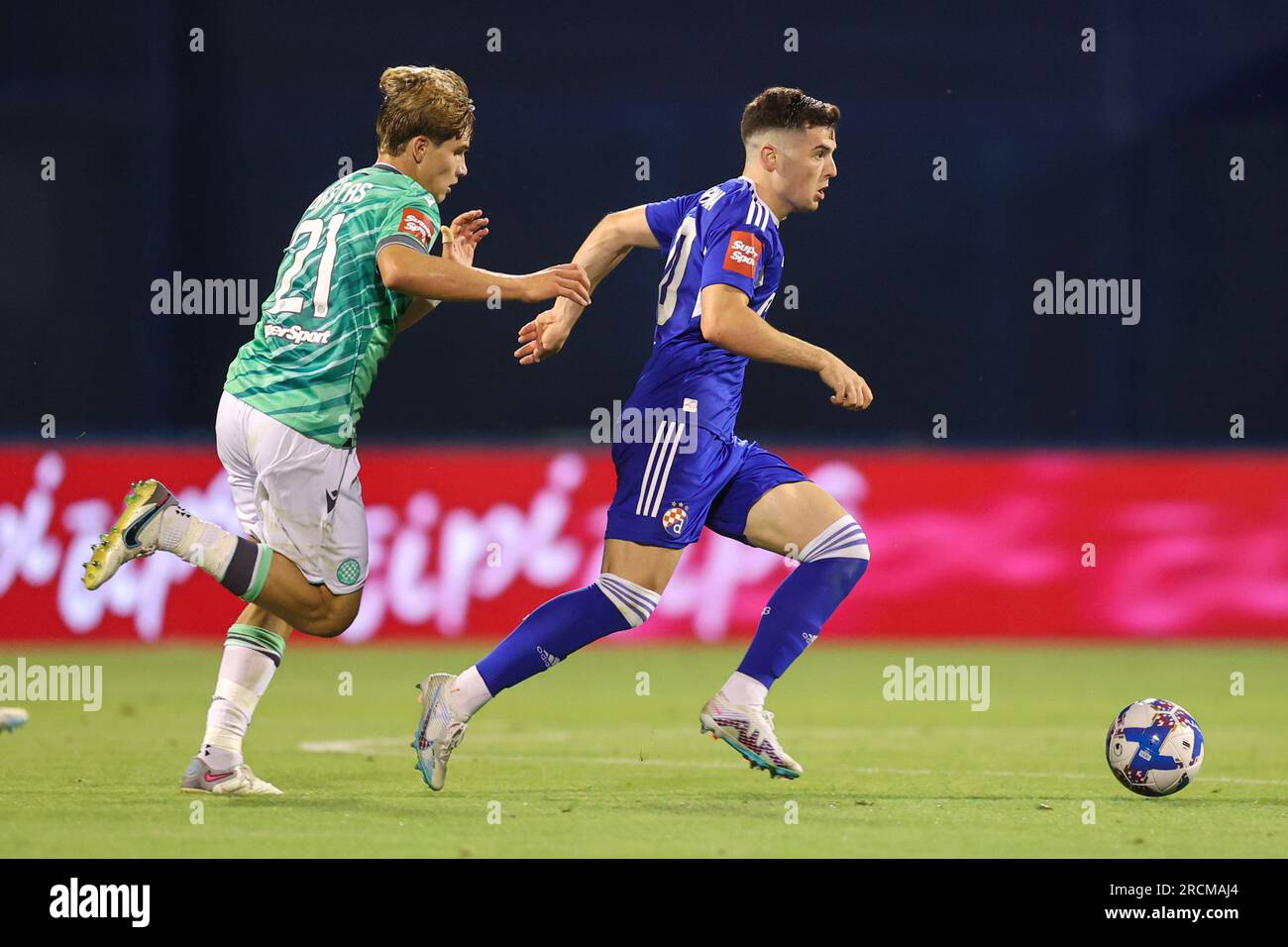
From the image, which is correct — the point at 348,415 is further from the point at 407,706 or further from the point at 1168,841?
the point at 407,706

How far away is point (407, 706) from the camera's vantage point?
9.55m

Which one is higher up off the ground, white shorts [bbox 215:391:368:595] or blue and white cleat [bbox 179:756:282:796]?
white shorts [bbox 215:391:368:595]

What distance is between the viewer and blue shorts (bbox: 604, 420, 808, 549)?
6121 millimetres

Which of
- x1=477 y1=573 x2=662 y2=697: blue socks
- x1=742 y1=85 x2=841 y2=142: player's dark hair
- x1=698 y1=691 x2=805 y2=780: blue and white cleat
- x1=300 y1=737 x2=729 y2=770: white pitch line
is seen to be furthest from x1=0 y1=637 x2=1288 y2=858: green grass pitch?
x1=742 y1=85 x2=841 y2=142: player's dark hair

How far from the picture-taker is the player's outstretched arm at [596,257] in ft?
21.0

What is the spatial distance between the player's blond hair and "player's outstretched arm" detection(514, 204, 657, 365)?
2.13ft

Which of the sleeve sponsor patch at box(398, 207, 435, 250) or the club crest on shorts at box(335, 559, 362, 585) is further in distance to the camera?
the club crest on shorts at box(335, 559, 362, 585)

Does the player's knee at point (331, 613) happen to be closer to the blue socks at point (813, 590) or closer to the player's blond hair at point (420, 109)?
the blue socks at point (813, 590)

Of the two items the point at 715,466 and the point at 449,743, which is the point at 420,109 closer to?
the point at 715,466

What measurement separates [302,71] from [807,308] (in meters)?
4.91

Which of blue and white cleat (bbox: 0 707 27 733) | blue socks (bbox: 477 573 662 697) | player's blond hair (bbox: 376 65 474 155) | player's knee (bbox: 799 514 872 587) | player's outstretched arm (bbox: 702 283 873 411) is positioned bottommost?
blue and white cleat (bbox: 0 707 27 733)

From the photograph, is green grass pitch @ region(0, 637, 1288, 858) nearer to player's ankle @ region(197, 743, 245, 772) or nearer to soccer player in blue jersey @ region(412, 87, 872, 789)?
player's ankle @ region(197, 743, 245, 772)

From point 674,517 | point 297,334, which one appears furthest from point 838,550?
point 297,334

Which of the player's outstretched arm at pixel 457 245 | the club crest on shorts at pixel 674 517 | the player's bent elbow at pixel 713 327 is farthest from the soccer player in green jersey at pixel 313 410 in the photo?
the club crest on shorts at pixel 674 517
